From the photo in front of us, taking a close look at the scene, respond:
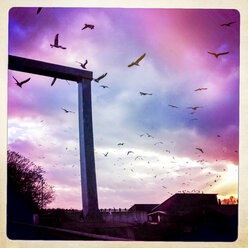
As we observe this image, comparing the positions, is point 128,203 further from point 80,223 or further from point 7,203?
point 7,203

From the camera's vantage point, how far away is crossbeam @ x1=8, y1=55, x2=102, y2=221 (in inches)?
113

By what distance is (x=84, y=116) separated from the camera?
2891 mm

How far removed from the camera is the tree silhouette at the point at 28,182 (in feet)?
9.31

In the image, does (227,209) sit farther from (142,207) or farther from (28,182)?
(28,182)

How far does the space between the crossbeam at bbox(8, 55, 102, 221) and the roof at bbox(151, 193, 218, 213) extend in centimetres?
52

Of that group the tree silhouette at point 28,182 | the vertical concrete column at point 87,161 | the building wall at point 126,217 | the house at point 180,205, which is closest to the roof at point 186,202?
the house at point 180,205

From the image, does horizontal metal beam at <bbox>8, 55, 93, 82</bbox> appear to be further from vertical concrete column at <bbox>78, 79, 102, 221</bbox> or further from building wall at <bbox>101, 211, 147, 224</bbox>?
building wall at <bbox>101, 211, 147, 224</bbox>

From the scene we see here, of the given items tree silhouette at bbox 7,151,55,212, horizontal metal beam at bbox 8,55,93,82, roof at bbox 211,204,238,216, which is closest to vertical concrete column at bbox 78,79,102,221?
horizontal metal beam at bbox 8,55,93,82

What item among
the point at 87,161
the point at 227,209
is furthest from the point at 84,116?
the point at 227,209

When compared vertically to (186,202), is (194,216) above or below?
below

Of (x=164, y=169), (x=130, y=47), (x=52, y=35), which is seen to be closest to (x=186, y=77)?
(x=130, y=47)

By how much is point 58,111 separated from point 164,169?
3.21 feet

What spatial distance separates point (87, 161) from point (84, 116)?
37 cm

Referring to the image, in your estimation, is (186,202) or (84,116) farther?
(84,116)
